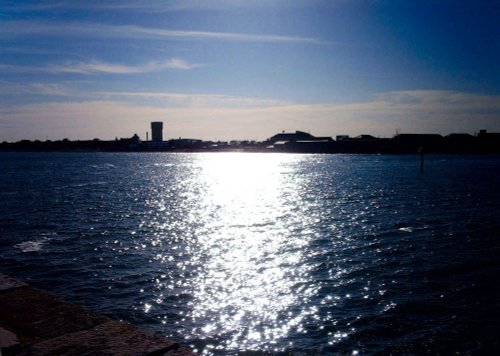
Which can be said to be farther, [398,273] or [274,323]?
[398,273]

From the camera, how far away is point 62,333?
7188 mm

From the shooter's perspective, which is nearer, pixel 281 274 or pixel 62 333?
pixel 62 333

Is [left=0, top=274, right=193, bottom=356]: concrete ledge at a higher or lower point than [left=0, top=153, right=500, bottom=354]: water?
higher

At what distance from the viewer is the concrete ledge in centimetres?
636

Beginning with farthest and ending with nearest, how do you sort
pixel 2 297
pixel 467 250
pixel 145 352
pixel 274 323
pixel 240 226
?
pixel 240 226, pixel 467 250, pixel 274 323, pixel 2 297, pixel 145 352

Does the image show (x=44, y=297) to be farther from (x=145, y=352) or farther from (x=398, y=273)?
(x=398, y=273)

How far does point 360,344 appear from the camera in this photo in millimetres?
11062

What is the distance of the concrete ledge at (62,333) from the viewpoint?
6363mm

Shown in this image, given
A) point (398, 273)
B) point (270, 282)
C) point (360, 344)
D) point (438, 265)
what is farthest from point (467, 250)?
point (360, 344)

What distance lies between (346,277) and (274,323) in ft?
18.3

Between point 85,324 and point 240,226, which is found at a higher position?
point 85,324

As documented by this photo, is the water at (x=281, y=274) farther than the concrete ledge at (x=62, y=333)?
Yes

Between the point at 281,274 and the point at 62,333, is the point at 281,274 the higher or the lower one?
the lower one

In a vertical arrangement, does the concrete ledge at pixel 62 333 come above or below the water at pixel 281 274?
above
